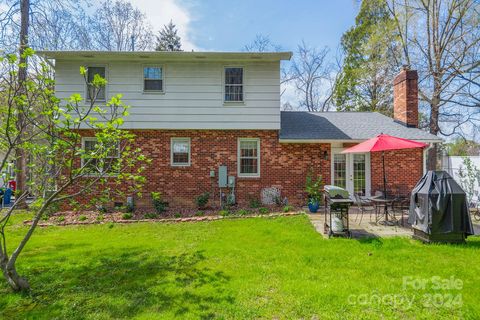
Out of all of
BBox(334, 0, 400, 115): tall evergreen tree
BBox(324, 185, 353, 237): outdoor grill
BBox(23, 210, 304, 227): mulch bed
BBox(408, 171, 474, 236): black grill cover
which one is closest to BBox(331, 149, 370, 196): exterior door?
BBox(23, 210, 304, 227): mulch bed

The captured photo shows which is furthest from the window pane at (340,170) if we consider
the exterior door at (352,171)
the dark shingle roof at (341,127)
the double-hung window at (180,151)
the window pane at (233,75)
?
the double-hung window at (180,151)

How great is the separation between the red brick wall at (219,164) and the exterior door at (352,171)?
0.42m

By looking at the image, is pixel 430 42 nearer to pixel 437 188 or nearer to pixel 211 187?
pixel 437 188

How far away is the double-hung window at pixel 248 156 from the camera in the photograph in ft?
33.5

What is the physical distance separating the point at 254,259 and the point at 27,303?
3369 mm

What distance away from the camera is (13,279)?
362 centimetres

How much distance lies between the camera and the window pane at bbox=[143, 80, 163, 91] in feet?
33.4

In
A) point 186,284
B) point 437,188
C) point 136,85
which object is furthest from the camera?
point 136,85

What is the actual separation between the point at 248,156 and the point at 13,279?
7.71 metres

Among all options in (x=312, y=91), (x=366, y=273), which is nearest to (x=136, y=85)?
(x=366, y=273)

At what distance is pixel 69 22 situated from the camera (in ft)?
41.8

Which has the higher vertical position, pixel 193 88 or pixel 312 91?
pixel 312 91

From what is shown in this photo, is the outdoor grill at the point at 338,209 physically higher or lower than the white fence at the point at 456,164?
lower

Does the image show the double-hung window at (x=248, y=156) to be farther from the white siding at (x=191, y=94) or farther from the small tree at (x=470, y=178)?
the small tree at (x=470, y=178)
